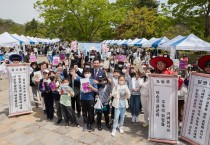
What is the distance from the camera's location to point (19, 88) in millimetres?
6398

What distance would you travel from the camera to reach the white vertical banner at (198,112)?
13.9ft

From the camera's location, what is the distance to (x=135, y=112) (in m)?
5.75

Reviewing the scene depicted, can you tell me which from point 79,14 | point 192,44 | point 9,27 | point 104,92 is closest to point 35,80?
point 104,92

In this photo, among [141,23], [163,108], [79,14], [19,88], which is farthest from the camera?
[141,23]

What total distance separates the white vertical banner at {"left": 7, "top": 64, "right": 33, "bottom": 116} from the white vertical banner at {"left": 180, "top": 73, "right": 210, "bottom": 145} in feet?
15.6

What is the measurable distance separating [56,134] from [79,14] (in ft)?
85.8

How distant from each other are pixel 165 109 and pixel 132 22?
1220 inches

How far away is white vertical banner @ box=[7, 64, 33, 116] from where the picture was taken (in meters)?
6.27

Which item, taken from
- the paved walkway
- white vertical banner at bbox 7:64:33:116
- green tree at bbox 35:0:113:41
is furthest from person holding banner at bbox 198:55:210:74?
green tree at bbox 35:0:113:41

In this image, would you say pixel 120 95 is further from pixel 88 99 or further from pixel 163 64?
pixel 163 64

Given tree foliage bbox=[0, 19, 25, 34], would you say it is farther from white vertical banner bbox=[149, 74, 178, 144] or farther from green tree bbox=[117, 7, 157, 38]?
white vertical banner bbox=[149, 74, 178, 144]

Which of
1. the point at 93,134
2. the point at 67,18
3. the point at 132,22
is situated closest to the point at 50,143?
the point at 93,134

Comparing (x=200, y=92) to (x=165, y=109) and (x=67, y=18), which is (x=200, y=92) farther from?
(x=67, y=18)

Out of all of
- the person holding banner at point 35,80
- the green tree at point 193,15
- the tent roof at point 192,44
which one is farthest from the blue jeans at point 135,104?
the green tree at point 193,15
